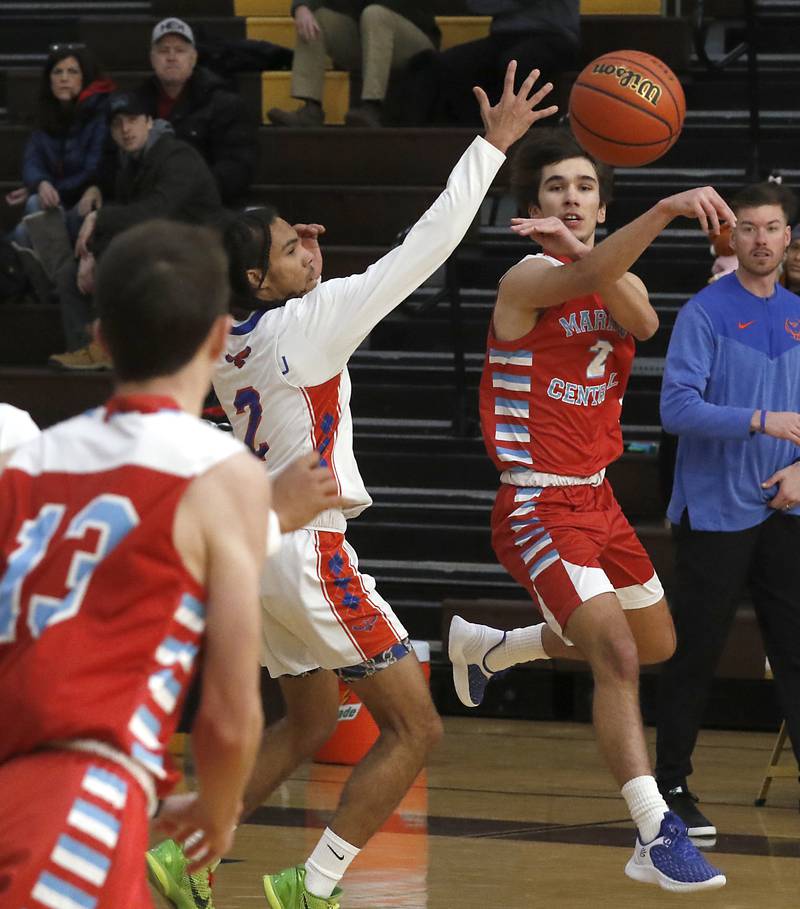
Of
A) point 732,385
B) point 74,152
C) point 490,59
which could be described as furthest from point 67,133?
point 732,385

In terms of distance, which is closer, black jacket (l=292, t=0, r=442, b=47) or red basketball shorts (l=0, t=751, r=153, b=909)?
red basketball shorts (l=0, t=751, r=153, b=909)

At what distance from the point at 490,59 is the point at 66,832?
7.85 metres

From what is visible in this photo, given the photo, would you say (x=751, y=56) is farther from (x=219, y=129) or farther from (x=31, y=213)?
(x=31, y=213)

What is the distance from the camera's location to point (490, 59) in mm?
9523

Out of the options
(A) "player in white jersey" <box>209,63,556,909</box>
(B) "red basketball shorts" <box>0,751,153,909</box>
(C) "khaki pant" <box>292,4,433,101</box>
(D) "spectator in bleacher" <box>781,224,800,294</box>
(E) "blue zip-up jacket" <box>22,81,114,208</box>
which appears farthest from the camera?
(C) "khaki pant" <box>292,4,433,101</box>

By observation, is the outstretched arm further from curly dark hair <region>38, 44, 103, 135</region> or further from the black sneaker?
curly dark hair <region>38, 44, 103, 135</region>

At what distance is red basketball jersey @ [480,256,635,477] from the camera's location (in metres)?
4.90

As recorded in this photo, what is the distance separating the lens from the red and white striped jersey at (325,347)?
3.99 m

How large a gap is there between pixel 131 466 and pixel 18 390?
22.5ft

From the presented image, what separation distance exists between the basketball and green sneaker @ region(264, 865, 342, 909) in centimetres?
247

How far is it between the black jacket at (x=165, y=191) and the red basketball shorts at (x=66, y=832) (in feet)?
20.5

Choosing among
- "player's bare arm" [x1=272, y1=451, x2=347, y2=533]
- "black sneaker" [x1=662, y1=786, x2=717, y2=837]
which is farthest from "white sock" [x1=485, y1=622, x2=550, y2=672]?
"player's bare arm" [x1=272, y1=451, x2=347, y2=533]

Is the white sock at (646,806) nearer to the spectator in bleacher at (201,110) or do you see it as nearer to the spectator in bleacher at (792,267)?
the spectator in bleacher at (792,267)

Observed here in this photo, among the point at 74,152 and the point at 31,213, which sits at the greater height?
the point at 74,152
